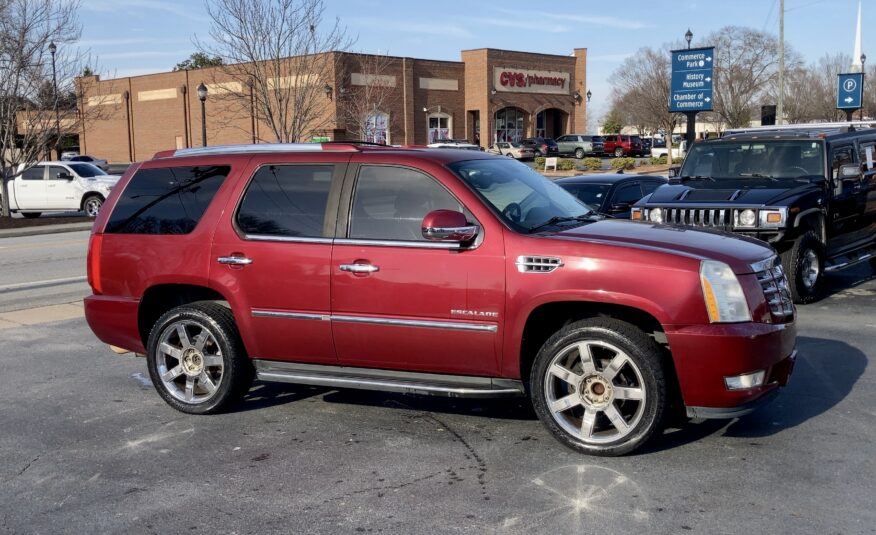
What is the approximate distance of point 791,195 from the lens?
10148 millimetres

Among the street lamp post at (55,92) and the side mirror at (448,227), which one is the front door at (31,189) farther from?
the side mirror at (448,227)

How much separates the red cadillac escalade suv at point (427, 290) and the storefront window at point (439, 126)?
51871 millimetres

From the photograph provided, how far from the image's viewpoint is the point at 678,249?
5.03 m

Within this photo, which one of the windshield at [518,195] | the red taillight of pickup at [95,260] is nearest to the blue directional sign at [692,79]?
the windshield at [518,195]

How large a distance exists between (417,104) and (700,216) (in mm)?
47153

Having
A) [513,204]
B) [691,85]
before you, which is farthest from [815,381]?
[691,85]

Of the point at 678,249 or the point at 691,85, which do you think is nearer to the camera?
the point at 678,249

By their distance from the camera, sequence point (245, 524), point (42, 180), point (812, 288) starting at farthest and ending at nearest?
point (42, 180)
point (812, 288)
point (245, 524)

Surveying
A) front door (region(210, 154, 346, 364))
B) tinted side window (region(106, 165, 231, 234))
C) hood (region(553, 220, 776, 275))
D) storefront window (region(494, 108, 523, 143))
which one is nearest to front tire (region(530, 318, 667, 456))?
hood (region(553, 220, 776, 275))

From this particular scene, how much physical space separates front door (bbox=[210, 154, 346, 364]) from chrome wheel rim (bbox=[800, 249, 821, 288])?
6593 mm

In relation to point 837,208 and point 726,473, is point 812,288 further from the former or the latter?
point 726,473

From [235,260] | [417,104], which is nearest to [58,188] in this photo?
[235,260]

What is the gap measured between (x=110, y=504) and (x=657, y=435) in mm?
3192

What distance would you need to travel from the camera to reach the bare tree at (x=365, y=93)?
43356mm
